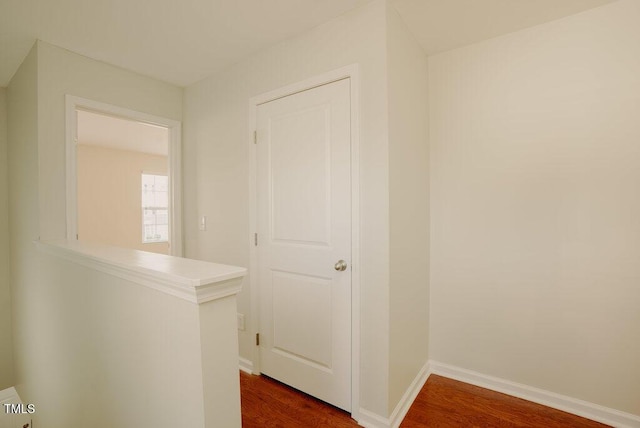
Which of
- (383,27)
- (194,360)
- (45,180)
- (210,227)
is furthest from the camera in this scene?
(210,227)

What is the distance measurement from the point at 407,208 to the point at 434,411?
4.26ft

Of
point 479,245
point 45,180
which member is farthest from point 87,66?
point 479,245

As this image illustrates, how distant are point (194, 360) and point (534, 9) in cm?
251

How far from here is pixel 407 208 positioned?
1883mm

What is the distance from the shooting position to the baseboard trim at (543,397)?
1.70 meters

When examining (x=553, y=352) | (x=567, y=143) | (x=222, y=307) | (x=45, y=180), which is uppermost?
(x=567, y=143)

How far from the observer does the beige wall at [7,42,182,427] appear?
2.06 m

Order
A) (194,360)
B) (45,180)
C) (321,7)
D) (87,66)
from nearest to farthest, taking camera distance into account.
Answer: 1. (194,360)
2. (321,7)
3. (45,180)
4. (87,66)

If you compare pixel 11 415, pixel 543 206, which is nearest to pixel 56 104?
pixel 11 415

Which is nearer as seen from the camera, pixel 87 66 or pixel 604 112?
pixel 604 112

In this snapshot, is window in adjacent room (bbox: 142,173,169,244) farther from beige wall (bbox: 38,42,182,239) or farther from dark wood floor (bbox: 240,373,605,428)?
dark wood floor (bbox: 240,373,605,428)

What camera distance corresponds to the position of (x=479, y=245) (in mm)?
2123

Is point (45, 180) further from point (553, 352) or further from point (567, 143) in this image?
point (553, 352)

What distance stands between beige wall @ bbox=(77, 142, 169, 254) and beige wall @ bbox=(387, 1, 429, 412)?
18.7 feet
